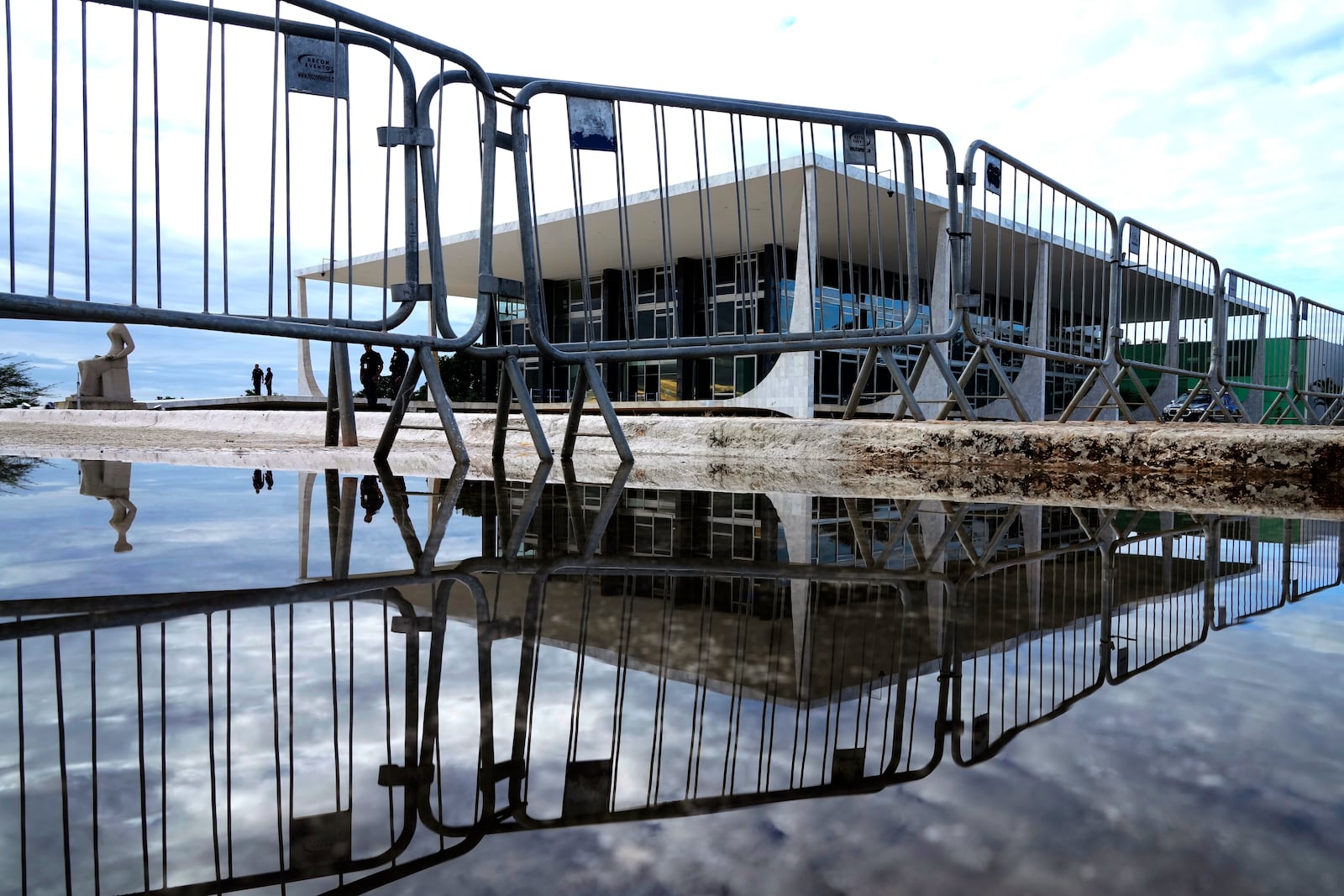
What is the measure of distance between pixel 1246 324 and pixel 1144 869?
11.9m

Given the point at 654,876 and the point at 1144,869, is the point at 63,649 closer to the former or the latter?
the point at 654,876

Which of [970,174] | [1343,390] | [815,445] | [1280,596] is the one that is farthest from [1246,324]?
→ [1280,596]

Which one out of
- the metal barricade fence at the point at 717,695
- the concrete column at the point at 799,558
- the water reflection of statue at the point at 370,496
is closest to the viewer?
the metal barricade fence at the point at 717,695

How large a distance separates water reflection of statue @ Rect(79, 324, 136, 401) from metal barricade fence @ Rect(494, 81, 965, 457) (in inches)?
258

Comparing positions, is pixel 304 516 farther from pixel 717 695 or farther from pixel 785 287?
pixel 785 287

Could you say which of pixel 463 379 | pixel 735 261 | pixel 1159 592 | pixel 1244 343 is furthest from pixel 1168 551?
pixel 463 379

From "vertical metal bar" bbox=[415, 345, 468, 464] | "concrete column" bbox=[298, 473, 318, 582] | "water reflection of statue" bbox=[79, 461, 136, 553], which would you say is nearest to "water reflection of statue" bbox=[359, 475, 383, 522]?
"concrete column" bbox=[298, 473, 318, 582]

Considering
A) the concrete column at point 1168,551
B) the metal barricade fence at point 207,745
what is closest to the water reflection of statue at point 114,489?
the metal barricade fence at point 207,745

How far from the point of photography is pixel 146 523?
2023mm

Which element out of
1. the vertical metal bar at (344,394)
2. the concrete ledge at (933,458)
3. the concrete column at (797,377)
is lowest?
the concrete ledge at (933,458)

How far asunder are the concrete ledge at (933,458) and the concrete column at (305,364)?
24.1m

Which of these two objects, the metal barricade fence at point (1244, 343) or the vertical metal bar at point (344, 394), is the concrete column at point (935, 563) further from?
the metal barricade fence at point (1244, 343)

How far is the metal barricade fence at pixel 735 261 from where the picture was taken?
12.8 ft

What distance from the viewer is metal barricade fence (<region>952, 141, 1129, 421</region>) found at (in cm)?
503
